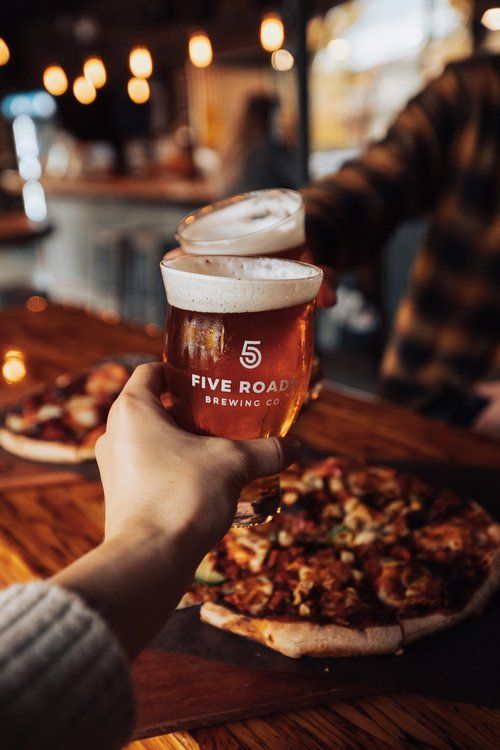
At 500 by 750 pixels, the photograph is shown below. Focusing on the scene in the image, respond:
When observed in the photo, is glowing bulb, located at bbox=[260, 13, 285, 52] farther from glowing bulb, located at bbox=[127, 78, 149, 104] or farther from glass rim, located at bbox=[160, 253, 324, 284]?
glass rim, located at bbox=[160, 253, 324, 284]

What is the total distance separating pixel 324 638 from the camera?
86 centimetres

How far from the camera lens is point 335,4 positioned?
674cm

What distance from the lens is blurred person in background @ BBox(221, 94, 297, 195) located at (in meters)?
4.91

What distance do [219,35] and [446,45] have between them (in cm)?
306

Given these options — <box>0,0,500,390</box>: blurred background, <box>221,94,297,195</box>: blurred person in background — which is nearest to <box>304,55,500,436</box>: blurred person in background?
<box>0,0,500,390</box>: blurred background

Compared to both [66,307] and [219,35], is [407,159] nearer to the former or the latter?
[66,307]

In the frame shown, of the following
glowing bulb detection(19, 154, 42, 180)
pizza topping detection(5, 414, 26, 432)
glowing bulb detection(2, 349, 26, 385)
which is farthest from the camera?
glowing bulb detection(19, 154, 42, 180)

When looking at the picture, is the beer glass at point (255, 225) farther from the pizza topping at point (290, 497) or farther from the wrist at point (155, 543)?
the wrist at point (155, 543)

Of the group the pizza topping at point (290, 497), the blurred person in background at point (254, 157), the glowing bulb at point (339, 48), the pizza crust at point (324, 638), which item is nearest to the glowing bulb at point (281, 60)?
the glowing bulb at point (339, 48)

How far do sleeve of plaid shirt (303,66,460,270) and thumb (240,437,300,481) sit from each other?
1390 millimetres

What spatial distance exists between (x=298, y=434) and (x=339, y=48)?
6.68m

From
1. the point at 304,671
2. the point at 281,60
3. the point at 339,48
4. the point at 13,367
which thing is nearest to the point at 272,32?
the point at 339,48

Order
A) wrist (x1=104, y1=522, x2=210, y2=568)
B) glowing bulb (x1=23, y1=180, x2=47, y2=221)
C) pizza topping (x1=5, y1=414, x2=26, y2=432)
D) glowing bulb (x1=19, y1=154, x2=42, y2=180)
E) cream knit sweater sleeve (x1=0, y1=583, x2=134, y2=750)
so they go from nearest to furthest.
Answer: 1. cream knit sweater sleeve (x1=0, y1=583, x2=134, y2=750)
2. wrist (x1=104, y1=522, x2=210, y2=568)
3. pizza topping (x1=5, y1=414, x2=26, y2=432)
4. glowing bulb (x1=23, y1=180, x2=47, y2=221)
5. glowing bulb (x1=19, y1=154, x2=42, y2=180)

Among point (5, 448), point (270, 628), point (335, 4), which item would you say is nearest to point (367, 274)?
point (335, 4)
